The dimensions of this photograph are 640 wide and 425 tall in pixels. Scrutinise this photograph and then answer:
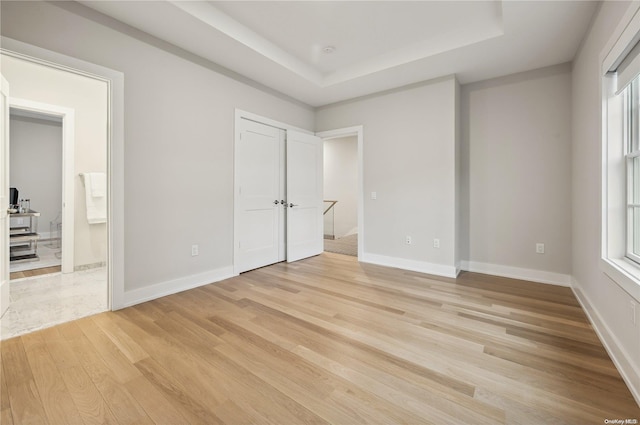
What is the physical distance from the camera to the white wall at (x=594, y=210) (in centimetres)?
163

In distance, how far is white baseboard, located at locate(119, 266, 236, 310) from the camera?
264 cm

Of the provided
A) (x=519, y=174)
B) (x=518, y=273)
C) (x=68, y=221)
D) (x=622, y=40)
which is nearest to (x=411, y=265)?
(x=518, y=273)

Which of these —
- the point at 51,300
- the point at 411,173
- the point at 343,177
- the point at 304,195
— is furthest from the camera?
the point at 343,177

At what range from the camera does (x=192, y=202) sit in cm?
311

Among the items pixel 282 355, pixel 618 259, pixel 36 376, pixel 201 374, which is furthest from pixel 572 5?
pixel 36 376

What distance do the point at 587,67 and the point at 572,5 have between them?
0.60m

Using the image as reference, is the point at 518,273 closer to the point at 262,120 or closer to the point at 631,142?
the point at 631,142

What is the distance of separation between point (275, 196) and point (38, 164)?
558 centimetres

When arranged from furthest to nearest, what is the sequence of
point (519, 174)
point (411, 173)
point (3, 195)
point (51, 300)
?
point (411, 173), point (519, 174), point (51, 300), point (3, 195)

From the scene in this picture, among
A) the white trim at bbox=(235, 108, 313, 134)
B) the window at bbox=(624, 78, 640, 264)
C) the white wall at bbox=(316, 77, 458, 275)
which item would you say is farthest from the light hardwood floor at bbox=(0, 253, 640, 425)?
the white trim at bbox=(235, 108, 313, 134)

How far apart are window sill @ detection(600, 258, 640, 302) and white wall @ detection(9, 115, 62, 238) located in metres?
8.73

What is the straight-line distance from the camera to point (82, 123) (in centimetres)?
392

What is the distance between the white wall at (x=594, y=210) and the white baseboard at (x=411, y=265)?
125cm

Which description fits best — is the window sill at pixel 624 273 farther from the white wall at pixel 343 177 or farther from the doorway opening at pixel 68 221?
the white wall at pixel 343 177
